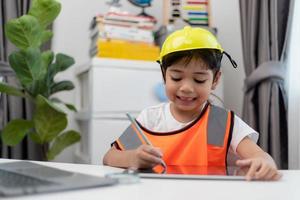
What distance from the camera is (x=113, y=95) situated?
213 centimetres

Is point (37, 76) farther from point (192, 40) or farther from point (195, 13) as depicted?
point (192, 40)

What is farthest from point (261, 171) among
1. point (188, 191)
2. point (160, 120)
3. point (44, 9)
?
point (44, 9)

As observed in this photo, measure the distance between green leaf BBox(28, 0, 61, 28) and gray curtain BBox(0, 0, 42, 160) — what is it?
0.41m

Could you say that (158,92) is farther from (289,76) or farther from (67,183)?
(67,183)

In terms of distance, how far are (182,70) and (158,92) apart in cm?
110

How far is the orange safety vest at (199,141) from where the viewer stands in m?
1.05

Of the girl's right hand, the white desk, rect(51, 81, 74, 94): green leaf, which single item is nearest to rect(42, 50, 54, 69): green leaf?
rect(51, 81, 74, 94): green leaf

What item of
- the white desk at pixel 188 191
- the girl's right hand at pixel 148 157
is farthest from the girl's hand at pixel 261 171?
the girl's right hand at pixel 148 157

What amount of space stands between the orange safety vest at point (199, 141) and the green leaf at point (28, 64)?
1.09 meters

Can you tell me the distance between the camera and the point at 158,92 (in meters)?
2.19

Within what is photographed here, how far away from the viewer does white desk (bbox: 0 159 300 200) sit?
49cm

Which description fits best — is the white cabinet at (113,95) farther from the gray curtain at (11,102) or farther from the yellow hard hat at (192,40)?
the yellow hard hat at (192,40)

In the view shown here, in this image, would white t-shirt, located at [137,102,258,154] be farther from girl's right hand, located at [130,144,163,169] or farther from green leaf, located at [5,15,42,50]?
green leaf, located at [5,15,42,50]

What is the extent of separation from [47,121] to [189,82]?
120 cm
